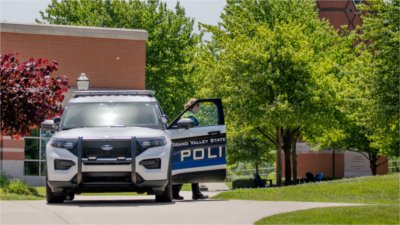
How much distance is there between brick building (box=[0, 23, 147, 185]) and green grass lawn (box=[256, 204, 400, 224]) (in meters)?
28.9

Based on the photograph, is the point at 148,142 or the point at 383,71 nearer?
the point at 148,142

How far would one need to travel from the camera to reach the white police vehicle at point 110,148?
47.1 ft

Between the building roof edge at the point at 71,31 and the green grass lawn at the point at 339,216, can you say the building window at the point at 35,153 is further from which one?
the green grass lawn at the point at 339,216

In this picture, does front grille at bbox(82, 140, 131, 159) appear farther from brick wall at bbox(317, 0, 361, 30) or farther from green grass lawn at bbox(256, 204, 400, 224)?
brick wall at bbox(317, 0, 361, 30)

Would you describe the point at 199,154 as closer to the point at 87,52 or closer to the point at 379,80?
the point at 379,80

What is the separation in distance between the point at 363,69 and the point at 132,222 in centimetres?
3449

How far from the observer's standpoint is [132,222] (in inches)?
504

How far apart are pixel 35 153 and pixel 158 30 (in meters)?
22.4

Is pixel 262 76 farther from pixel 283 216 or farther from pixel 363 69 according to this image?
pixel 283 216

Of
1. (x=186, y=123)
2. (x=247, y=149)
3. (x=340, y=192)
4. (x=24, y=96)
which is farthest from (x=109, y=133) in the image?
(x=247, y=149)

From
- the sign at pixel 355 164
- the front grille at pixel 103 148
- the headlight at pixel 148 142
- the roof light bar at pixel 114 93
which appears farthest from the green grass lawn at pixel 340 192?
the sign at pixel 355 164

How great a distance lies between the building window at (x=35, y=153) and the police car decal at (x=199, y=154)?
26.2 m

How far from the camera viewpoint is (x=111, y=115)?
15.5m

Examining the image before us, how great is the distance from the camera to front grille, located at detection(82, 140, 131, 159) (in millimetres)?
14398
